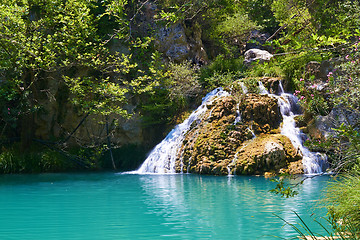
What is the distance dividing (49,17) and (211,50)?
381 inches

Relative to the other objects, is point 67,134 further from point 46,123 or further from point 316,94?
point 316,94

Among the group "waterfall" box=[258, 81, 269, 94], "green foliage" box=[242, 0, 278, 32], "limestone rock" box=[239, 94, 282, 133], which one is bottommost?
"limestone rock" box=[239, 94, 282, 133]

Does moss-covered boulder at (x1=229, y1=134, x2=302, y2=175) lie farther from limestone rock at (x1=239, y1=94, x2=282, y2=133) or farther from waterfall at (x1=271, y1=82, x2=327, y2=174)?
limestone rock at (x1=239, y1=94, x2=282, y2=133)

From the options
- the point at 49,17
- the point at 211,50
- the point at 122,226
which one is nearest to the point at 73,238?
the point at 122,226

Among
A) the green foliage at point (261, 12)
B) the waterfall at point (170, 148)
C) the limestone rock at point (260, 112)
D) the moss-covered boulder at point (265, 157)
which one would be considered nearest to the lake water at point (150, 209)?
the moss-covered boulder at point (265, 157)

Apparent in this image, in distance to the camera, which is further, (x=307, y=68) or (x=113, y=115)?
(x=113, y=115)

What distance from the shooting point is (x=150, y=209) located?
7465 millimetres

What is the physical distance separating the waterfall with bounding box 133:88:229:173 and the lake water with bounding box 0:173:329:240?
2461 mm

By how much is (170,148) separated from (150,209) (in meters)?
7.38

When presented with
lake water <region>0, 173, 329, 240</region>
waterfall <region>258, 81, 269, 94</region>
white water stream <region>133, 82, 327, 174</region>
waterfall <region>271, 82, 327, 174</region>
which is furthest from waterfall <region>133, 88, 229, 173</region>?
lake water <region>0, 173, 329, 240</region>

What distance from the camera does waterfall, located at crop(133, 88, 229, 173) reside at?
14.5 m

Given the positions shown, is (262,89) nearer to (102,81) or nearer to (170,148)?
→ (170,148)

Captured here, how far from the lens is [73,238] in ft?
18.0

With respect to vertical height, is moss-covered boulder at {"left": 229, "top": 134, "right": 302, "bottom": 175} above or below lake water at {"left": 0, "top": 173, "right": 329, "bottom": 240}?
above
